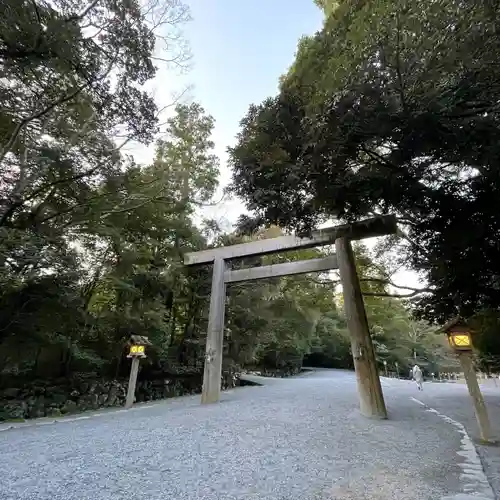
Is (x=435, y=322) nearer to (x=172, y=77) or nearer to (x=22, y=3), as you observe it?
(x=172, y=77)

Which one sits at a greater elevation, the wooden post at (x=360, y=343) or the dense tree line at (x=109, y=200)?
the dense tree line at (x=109, y=200)

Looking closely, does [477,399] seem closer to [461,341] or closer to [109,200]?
[461,341]

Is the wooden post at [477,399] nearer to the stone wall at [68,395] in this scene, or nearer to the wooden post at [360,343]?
the wooden post at [360,343]

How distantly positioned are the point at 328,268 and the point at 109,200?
4267 mm

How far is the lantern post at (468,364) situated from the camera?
354 cm

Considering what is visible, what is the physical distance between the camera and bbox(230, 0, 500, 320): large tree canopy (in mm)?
2334

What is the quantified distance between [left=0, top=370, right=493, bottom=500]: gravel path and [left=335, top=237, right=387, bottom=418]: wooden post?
11.5 inches

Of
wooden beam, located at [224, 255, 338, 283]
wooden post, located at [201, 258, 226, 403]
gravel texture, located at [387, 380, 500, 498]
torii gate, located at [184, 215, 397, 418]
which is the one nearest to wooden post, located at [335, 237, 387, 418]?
torii gate, located at [184, 215, 397, 418]

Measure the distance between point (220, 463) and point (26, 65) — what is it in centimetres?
Result: 456

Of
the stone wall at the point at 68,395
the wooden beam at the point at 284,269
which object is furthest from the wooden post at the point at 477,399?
the stone wall at the point at 68,395

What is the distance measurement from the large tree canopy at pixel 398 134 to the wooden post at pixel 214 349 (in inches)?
130

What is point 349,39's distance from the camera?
2.67 m

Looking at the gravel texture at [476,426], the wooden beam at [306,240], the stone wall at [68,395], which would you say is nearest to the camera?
the gravel texture at [476,426]

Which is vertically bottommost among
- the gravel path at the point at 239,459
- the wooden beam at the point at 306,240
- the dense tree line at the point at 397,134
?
the gravel path at the point at 239,459
